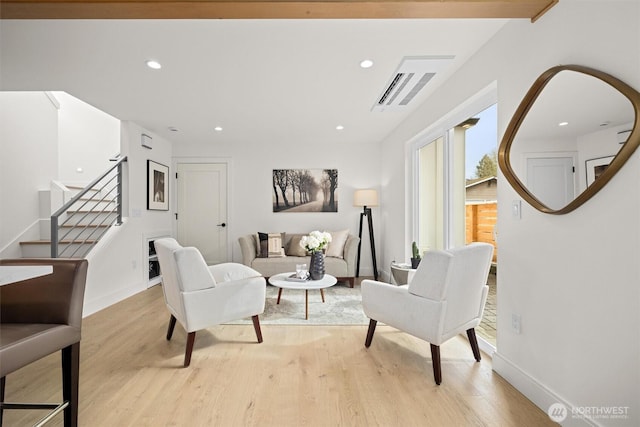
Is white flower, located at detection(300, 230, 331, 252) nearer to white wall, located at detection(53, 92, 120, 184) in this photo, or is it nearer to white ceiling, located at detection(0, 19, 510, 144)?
white ceiling, located at detection(0, 19, 510, 144)

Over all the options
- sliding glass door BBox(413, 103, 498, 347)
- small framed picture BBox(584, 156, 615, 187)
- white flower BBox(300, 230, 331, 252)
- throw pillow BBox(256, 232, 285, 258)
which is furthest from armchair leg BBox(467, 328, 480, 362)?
throw pillow BBox(256, 232, 285, 258)

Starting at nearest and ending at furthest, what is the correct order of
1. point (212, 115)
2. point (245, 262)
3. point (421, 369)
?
1. point (421, 369)
2. point (212, 115)
3. point (245, 262)

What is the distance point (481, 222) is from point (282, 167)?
3.64 metres

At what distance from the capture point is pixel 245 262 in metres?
4.70

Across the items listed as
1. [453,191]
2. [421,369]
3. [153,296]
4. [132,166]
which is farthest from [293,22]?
[153,296]

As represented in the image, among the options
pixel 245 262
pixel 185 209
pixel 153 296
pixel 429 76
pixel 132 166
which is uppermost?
pixel 429 76

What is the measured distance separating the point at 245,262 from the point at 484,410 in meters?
3.66

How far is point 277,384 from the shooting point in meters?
1.98

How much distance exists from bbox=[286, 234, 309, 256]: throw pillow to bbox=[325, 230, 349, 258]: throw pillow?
419 mm

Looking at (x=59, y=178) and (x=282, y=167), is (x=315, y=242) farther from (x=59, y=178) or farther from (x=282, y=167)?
(x=59, y=178)

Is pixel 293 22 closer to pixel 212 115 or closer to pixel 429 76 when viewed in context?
→ pixel 429 76

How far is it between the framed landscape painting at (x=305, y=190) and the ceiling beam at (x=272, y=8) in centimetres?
381

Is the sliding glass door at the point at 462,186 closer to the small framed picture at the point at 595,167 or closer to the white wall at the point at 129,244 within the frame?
the small framed picture at the point at 595,167

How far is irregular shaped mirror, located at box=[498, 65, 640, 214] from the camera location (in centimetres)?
133
